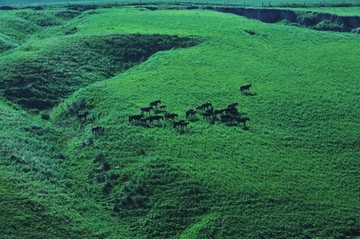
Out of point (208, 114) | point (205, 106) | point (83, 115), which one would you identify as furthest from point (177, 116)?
point (83, 115)

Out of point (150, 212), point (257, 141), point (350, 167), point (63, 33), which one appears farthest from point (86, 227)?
point (63, 33)

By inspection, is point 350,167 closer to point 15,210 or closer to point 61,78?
point 15,210

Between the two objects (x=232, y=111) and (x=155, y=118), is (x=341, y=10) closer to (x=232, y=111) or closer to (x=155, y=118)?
(x=232, y=111)

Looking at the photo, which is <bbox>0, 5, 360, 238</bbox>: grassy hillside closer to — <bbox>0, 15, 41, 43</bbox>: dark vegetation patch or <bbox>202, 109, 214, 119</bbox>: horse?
<bbox>202, 109, 214, 119</bbox>: horse

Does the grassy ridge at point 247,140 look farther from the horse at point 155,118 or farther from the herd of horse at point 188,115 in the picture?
the herd of horse at point 188,115

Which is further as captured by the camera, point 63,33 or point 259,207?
point 63,33

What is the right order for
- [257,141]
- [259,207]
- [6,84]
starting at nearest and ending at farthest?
[259,207], [257,141], [6,84]

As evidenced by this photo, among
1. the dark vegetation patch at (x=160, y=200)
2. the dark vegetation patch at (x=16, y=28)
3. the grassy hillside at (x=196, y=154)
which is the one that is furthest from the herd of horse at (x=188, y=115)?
the dark vegetation patch at (x=16, y=28)
